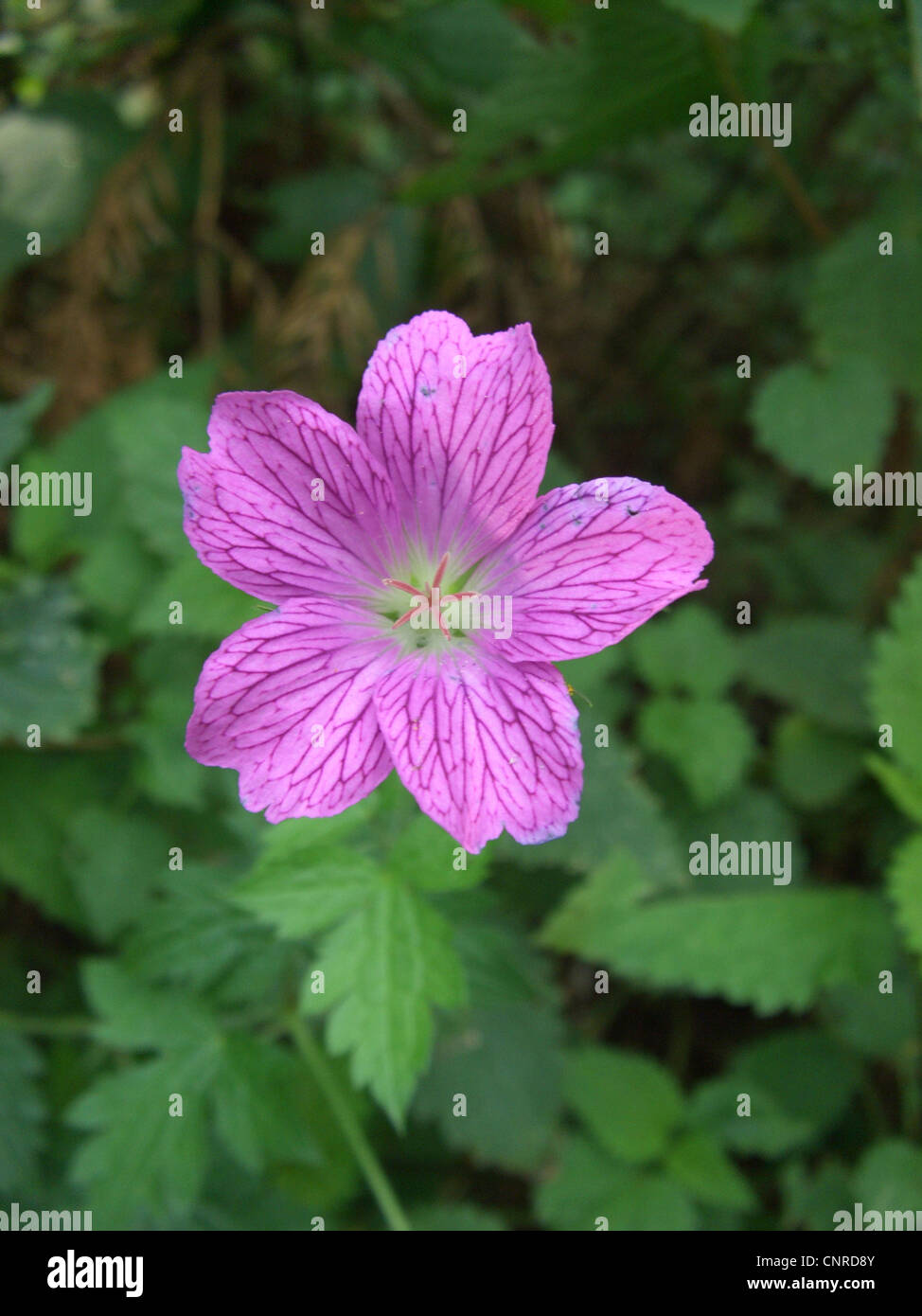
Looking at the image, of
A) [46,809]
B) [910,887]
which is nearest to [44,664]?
[46,809]

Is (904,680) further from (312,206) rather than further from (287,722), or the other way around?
(312,206)

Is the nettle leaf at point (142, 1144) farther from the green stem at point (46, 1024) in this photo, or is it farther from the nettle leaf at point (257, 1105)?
the green stem at point (46, 1024)

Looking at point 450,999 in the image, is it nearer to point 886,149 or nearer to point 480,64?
point 480,64

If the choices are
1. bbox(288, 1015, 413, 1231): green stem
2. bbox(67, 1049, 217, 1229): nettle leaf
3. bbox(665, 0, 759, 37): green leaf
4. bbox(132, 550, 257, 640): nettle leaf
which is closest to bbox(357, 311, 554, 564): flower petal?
bbox(132, 550, 257, 640): nettle leaf

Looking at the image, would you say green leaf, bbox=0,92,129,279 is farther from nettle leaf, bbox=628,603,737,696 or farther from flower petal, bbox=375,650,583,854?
flower petal, bbox=375,650,583,854

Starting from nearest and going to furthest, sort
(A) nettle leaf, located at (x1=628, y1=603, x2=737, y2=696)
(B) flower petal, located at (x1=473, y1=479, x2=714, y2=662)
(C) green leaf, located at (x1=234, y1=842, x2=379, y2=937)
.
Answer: (B) flower petal, located at (x1=473, y1=479, x2=714, y2=662)
(C) green leaf, located at (x1=234, y1=842, x2=379, y2=937)
(A) nettle leaf, located at (x1=628, y1=603, x2=737, y2=696)

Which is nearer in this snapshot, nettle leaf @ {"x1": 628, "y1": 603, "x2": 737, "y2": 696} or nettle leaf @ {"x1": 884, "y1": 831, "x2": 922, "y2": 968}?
nettle leaf @ {"x1": 884, "y1": 831, "x2": 922, "y2": 968}

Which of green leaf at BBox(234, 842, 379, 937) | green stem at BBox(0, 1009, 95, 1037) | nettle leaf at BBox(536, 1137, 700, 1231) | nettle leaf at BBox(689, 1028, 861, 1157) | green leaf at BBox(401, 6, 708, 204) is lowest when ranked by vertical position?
nettle leaf at BBox(536, 1137, 700, 1231)
